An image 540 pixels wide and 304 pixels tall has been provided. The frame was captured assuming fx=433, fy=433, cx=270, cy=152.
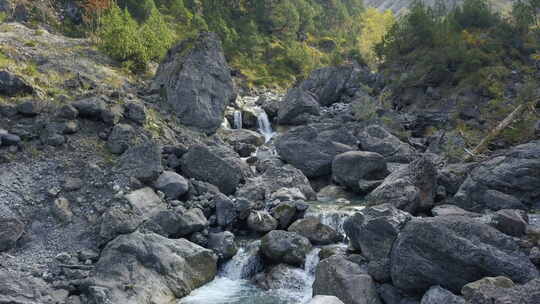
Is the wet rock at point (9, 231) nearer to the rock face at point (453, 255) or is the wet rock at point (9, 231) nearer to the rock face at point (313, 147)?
the rock face at point (453, 255)

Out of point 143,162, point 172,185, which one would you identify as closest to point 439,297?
point 172,185

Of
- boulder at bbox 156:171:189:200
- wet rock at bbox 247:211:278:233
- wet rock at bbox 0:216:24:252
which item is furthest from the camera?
boulder at bbox 156:171:189:200

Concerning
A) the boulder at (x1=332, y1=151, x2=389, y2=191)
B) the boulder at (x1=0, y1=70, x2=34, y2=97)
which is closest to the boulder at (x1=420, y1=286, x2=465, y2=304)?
the boulder at (x1=332, y1=151, x2=389, y2=191)

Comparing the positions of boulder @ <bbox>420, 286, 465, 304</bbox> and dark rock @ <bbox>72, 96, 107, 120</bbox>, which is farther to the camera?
dark rock @ <bbox>72, 96, 107, 120</bbox>

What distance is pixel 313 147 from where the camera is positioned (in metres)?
37.4

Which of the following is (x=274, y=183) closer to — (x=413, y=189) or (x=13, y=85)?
(x=413, y=189)

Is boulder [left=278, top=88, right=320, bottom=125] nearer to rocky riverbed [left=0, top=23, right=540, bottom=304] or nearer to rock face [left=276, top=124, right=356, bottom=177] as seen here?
rocky riverbed [left=0, top=23, right=540, bottom=304]

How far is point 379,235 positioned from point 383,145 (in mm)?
19863

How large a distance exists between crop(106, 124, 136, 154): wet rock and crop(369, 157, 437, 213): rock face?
17225mm

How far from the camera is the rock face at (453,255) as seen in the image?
53.3 feet

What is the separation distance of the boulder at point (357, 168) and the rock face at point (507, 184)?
7.60 metres

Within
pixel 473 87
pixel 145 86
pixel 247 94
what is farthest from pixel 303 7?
pixel 145 86

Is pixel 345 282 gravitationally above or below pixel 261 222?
above

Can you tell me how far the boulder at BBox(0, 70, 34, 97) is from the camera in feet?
101
